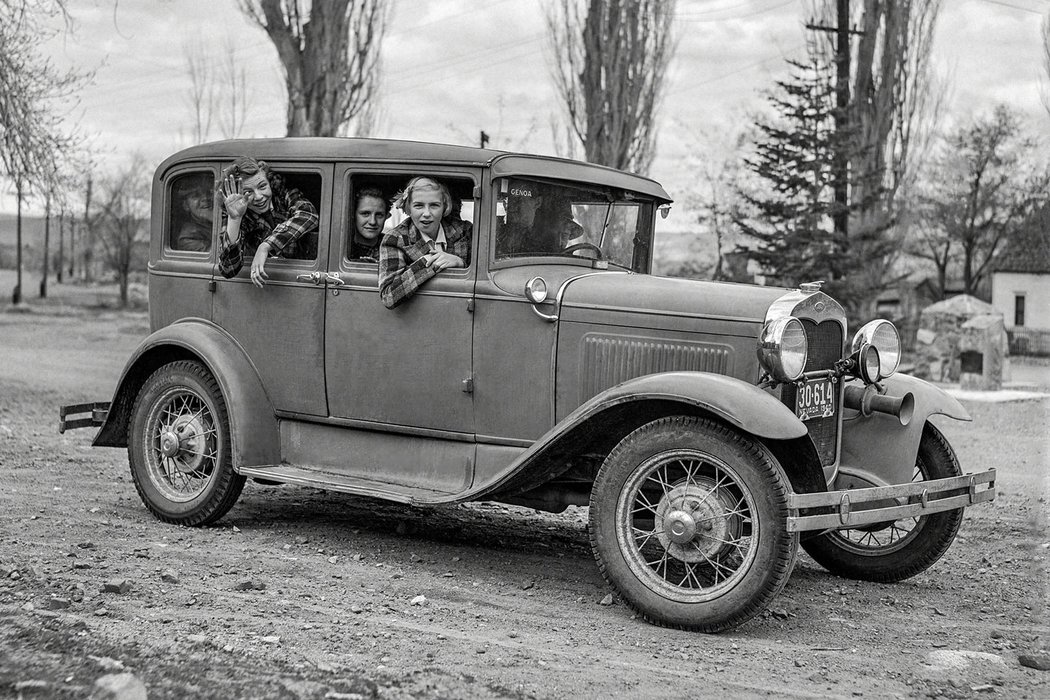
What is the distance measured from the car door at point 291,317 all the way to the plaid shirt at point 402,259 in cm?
47

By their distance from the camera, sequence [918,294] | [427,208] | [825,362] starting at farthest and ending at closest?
[918,294], [427,208], [825,362]

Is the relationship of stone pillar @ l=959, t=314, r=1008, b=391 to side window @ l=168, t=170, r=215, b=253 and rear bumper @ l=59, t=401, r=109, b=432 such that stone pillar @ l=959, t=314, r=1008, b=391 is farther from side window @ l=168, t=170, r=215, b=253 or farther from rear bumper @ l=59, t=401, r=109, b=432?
rear bumper @ l=59, t=401, r=109, b=432

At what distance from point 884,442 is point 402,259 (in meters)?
2.52

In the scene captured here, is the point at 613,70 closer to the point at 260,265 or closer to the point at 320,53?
the point at 320,53

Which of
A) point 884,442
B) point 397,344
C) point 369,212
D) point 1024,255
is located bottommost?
point 884,442

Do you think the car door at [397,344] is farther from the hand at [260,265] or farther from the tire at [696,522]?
the tire at [696,522]

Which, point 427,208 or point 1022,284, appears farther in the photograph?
point 1022,284

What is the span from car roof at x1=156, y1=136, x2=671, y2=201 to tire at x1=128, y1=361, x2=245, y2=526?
1.25 meters

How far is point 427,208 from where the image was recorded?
5180 mm

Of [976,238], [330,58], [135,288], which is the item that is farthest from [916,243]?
[330,58]

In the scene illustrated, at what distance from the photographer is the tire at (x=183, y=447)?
5.66 meters

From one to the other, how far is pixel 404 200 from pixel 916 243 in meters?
44.2

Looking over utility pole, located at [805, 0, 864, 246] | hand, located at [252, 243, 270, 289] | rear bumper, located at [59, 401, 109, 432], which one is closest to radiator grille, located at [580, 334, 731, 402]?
hand, located at [252, 243, 270, 289]

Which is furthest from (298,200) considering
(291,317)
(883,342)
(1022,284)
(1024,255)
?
(1022,284)
